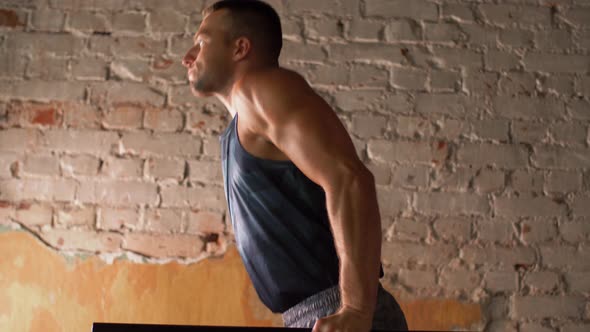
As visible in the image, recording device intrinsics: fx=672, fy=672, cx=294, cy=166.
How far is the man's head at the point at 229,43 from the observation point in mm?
1231

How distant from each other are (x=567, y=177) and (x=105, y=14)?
5.62 feet

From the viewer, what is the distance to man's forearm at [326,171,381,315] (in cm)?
101

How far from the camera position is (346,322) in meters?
0.98

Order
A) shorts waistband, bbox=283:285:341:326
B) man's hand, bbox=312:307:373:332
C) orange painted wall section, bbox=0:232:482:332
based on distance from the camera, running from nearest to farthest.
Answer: man's hand, bbox=312:307:373:332
shorts waistband, bbox=283:285:341:326
orange painted wall section, bbox=0:232:482:332

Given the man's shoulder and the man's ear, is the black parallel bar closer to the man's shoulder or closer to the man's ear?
the man's shoulder

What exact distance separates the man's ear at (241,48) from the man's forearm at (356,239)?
0.35 metres

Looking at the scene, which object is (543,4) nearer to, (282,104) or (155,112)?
(155,112)

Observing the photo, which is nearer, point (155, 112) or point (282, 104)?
point (282, 104)

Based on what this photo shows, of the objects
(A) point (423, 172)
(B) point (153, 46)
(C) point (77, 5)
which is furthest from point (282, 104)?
(C) point (77, 5)

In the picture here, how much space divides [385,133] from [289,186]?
1175 mm

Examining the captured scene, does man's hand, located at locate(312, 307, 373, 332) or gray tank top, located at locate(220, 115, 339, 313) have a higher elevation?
gray tank top, located at locate(220, 115, 339, 313)

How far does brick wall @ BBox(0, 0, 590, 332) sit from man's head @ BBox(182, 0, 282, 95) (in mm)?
1020

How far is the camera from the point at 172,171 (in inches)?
89.4

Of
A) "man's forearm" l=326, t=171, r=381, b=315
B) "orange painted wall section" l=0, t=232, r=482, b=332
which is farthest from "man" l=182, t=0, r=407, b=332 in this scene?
"orange painted wall section" l=0, t=232, r=482, b=332
